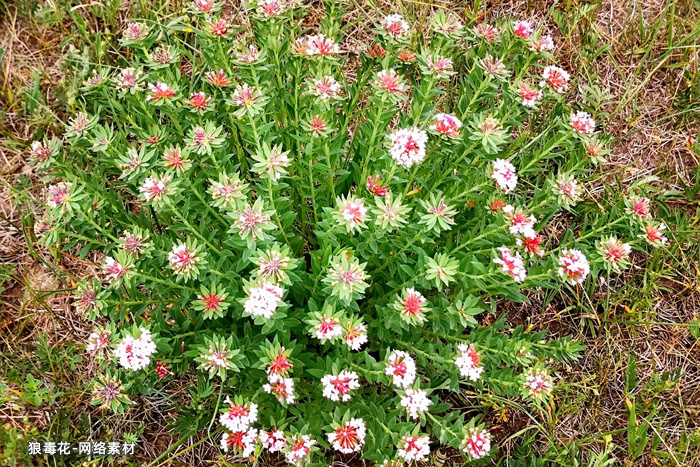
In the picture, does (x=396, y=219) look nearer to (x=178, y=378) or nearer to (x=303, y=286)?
(x=303, y=286)

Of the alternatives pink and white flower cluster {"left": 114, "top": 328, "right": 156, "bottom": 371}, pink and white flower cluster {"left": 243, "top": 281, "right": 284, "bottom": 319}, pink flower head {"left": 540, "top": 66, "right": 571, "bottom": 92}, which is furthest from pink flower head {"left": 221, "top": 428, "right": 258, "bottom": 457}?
pink flower head {"left": 540, "top": 66, "right": 571, "bottom": 92}

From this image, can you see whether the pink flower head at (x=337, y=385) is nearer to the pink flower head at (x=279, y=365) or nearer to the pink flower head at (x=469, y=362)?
the pink flower head at (x=279, y=365)

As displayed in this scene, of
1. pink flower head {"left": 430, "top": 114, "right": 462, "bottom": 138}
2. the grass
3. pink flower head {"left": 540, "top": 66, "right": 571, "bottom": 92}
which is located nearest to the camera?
pink flower head {"left": 430, "top": 114, "right": 462, "bottom": 138}

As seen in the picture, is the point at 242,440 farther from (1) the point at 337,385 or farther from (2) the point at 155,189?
(2) the point at 155,189

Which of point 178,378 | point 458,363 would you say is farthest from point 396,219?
point 178,378

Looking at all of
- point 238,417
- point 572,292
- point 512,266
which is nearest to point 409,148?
point 512,266

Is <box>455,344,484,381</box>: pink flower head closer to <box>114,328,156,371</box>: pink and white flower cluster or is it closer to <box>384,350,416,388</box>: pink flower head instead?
<box>384,350,416,388</box>: pink flower head
